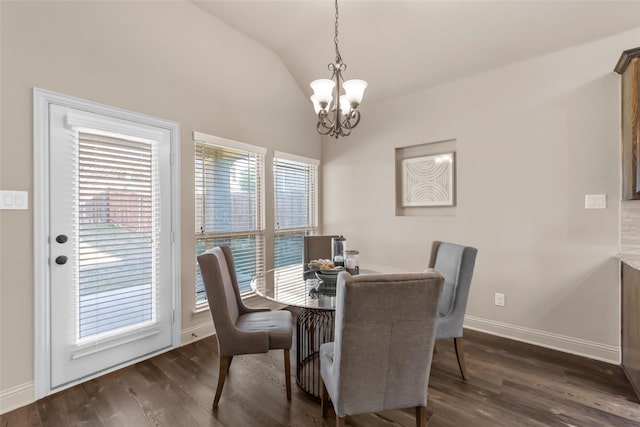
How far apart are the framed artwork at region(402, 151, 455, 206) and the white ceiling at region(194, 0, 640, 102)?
88 cm

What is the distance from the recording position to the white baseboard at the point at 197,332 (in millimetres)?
2758

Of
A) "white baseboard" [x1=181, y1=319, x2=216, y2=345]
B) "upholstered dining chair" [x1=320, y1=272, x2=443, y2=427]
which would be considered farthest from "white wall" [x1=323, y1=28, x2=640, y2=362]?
"white baseboard" [x1=181, y1=319, x2=216, y2=345]

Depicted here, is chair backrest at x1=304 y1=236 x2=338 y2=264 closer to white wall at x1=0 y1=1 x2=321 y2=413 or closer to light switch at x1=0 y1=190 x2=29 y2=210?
white wall at x1=0 y1=1 x2=321 y2=413

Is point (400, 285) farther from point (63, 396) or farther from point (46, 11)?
point (46, 11)

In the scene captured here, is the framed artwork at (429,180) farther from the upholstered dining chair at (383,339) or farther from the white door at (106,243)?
the white door at (106,243)

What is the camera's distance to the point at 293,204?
400 centimetres

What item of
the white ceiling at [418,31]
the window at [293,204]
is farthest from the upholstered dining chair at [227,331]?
the white ceiling at [418,31]

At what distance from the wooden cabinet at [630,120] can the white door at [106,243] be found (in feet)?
12.3

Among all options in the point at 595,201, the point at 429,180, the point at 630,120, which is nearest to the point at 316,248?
the point at 429,180

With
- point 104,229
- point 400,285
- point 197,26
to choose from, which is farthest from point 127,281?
point 197,26

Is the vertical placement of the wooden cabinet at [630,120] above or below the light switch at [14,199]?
above

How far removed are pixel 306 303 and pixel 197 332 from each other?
1702 mm

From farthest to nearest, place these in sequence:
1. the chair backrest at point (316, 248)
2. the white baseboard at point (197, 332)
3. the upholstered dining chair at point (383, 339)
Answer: the chair backrest at point (316, 248) → the white baseboard at point (197, 332) → the upholstered dining chair at point (383, 339)

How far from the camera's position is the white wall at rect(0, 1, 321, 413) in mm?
1854
